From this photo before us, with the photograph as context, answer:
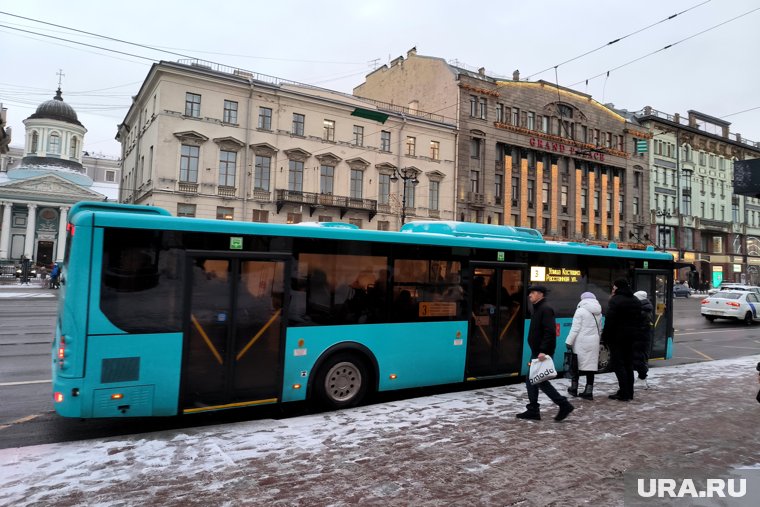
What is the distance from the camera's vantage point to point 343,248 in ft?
23.1

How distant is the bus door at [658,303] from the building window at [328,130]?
30964mm

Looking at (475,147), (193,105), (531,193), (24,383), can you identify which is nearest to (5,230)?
(193,105)

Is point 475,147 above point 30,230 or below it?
above

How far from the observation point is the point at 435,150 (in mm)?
44031

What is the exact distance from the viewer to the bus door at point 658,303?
35.9 ft

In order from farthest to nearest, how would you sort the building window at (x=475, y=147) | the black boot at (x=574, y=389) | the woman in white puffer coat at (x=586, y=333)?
the building window at (x=475, y=147) < the black boot at (x=574, y=389) < the woman in white puffer coat at (x=586, y=333)

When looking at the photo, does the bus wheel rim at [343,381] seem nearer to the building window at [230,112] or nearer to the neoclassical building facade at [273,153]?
the neoclassical building facade at [273,153]

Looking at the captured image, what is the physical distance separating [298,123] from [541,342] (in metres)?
34.4

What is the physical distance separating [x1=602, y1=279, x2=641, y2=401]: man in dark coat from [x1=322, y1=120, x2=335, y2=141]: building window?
3353 cm

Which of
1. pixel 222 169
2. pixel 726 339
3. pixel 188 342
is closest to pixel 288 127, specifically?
pixel 222 169

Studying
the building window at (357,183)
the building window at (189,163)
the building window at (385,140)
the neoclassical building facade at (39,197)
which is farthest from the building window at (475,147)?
the neoclassical building facade at (39,197)

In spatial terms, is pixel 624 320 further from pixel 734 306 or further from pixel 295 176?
pixel 295 176

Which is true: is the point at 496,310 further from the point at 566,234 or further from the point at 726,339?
the point at 566,234

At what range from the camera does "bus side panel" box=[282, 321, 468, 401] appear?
21.5 ft
